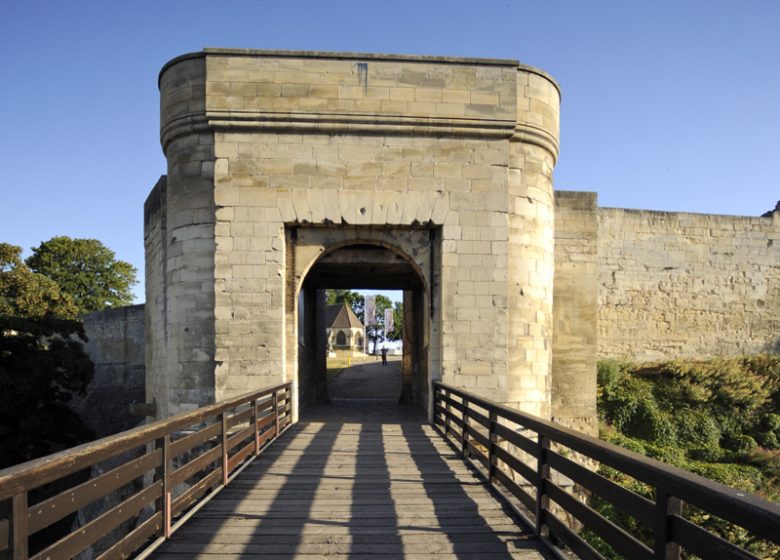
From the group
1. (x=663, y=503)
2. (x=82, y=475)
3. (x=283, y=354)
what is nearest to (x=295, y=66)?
(x=283, y=354)

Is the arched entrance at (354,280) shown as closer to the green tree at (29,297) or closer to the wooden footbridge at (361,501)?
the wooden footbridge at (361,501)

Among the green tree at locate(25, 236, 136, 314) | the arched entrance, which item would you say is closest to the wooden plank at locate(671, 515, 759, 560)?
the arched entrance

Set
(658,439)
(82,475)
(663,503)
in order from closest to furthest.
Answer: (663,503) → (658,439) → (82,475)

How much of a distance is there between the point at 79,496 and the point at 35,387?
1736 centimetres

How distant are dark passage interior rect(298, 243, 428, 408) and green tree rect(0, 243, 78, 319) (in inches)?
449

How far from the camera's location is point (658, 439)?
14.6 metres

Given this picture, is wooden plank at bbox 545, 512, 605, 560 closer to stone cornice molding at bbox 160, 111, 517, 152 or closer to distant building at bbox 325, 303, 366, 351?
stone cornice molding at bbox 160, 111, 517, 152

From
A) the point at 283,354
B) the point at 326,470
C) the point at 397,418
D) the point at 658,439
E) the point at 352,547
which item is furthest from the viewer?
the point at 658,439

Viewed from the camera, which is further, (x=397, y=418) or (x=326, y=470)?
(x=397, y=418)

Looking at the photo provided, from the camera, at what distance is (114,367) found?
84.7 feet

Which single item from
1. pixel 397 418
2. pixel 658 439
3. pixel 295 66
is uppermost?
Answer: pixel 295 66

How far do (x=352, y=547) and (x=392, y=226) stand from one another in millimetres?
6077

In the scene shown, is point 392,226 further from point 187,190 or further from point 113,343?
point 113,343

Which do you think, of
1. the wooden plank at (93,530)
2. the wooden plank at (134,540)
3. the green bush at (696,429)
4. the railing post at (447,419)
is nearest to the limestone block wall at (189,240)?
the railing post at (447,419)
